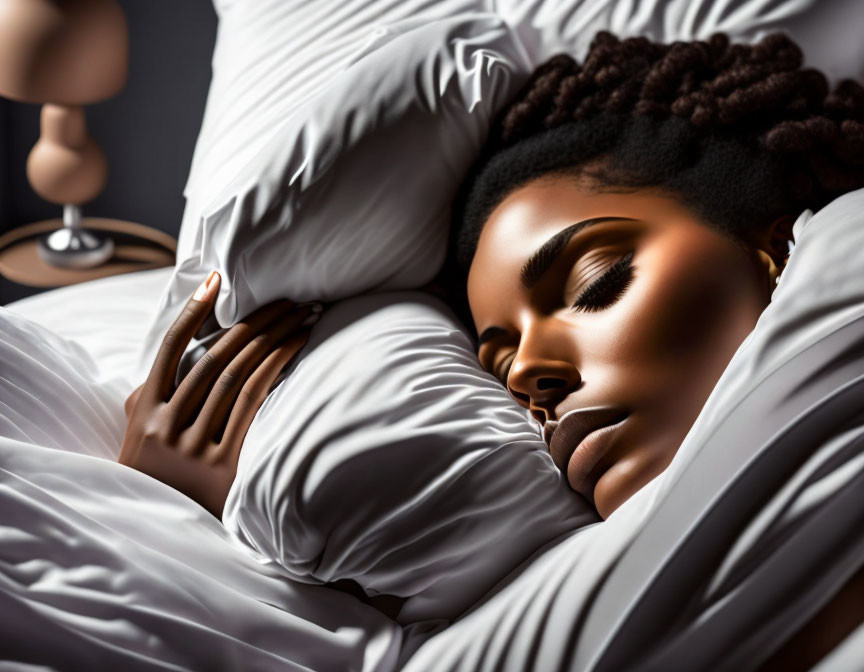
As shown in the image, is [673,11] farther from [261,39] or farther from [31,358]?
[31,358]

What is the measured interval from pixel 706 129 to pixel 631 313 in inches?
7.8

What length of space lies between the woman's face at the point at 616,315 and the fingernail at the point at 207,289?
0.93ft

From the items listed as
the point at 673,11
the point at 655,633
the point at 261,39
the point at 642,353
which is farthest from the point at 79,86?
the point at 655,633

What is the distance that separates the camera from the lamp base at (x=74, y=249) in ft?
5.28

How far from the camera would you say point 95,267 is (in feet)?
5.36

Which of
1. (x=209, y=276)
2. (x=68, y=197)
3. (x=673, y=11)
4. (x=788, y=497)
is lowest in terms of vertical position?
(x=68, y=197)

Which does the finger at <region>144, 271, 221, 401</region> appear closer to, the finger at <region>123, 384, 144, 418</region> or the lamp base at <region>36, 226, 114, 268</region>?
the finger at <region>123, 384, 144, 418</region>

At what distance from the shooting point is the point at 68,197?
1.59 metres

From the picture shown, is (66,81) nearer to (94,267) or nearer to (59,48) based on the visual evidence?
(59,48)

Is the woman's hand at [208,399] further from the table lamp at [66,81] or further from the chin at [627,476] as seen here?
the table lamp at [66,81]

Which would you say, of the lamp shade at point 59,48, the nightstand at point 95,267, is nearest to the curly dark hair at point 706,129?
the lamp shade at point 59,48

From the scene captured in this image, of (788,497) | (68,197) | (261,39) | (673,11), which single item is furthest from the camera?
(68,197)

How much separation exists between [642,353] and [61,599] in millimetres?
483

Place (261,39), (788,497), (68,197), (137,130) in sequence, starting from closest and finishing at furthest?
(788,497), (261,39), (68,197), (137,130)
